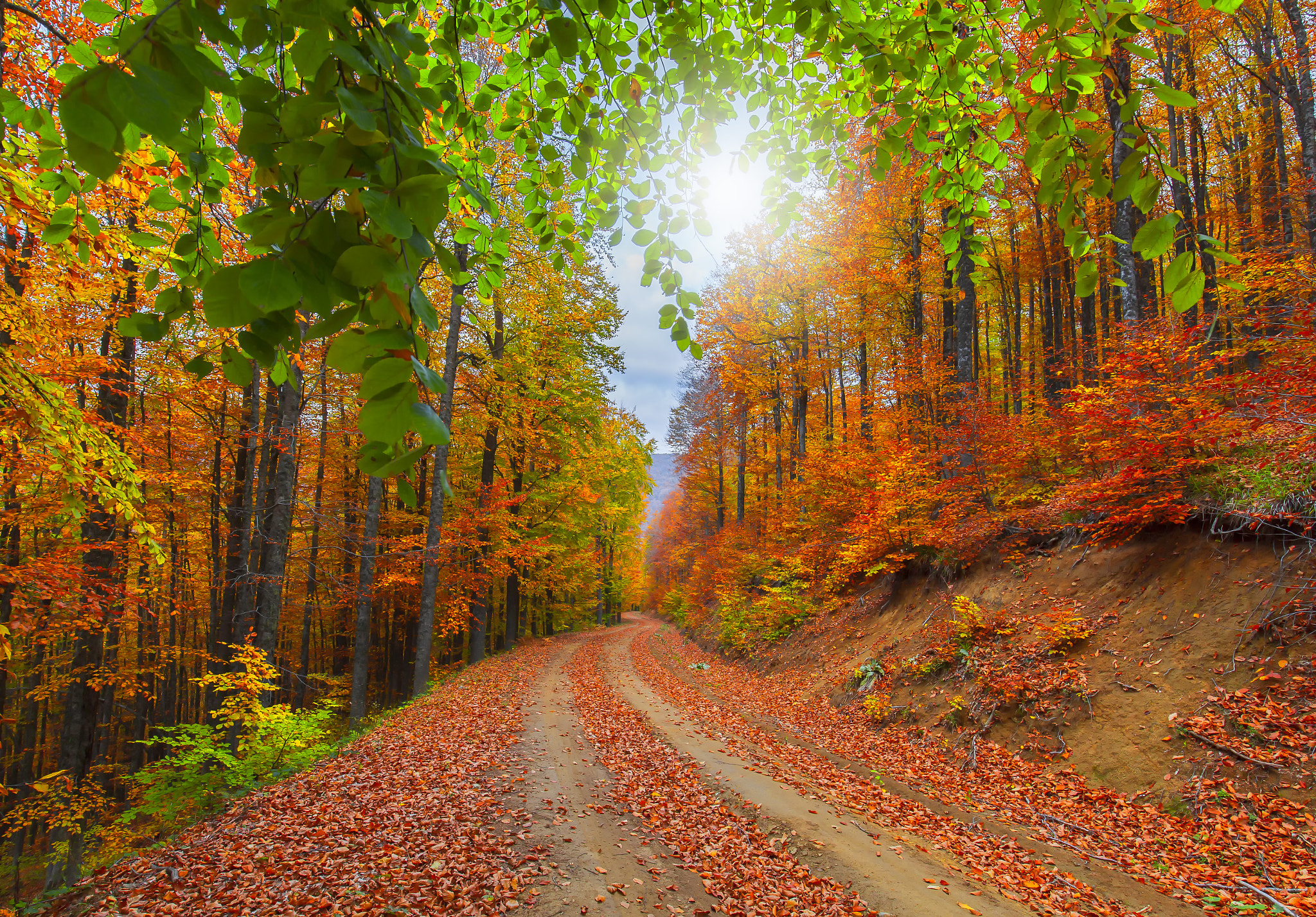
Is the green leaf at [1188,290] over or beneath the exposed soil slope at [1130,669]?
over

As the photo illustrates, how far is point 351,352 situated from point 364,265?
14cm

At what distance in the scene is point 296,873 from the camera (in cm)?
365

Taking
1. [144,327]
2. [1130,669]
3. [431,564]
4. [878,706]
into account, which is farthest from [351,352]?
[431,564]

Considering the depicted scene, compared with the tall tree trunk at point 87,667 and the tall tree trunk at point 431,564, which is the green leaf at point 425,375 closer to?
the tall tree trunk at point 87,667

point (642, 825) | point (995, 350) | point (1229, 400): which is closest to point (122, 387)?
point (642, 825)

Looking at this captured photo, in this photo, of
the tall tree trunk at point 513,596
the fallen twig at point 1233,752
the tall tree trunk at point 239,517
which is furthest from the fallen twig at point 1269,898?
the tall tree trunk at point 513,596

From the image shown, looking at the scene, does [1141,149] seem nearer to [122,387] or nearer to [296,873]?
[296,873]

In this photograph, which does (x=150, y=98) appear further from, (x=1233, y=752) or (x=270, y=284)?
(x=1233, y=752)

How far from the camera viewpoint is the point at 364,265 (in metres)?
0.84

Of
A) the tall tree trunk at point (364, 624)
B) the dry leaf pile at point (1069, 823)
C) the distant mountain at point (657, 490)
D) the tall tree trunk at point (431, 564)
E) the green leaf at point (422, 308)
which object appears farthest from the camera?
the distant mountain at point (657, 490)

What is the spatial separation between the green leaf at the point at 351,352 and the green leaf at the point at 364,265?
0.09 m

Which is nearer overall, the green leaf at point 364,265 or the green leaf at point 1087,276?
the green leaf at point 364,265

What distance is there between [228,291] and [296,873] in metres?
4.56

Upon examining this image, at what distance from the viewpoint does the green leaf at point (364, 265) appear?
0.83m
